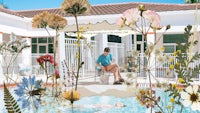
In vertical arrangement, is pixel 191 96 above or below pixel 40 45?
below

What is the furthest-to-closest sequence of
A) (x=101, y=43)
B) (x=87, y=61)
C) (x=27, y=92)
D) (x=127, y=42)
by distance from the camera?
(x=127, y=42) < (x=101, y=43) < (x=87, y=61) < (x=27, y=92)

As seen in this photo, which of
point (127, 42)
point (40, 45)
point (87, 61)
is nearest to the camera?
point (87, 61)

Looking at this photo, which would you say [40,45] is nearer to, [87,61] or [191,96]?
[87,61]

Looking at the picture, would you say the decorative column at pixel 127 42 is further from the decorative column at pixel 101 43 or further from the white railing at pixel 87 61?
the decorative column at pixel 101 43

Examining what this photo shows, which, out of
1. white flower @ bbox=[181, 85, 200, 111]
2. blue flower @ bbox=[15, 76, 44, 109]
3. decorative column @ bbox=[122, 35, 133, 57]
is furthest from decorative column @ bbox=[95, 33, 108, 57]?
white flower @ bbox=[181, 85, 200, 111]

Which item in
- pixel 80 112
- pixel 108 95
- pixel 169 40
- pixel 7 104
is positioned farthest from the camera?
pixel 169 40

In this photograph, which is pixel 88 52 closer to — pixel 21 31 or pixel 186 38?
pixel 21 31

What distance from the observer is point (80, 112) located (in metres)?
7.72

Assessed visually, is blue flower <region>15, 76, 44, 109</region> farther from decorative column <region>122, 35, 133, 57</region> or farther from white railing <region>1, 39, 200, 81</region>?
decorative column <region>122, 35, 133, 57</region>

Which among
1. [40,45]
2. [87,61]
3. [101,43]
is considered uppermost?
[40,45]

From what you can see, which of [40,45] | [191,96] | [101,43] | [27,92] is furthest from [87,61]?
[191,96]

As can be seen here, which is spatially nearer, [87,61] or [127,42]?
[87,61]

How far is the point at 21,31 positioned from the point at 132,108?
11.1 metres

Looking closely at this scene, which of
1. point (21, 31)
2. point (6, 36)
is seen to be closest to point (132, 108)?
point (21, 31)
